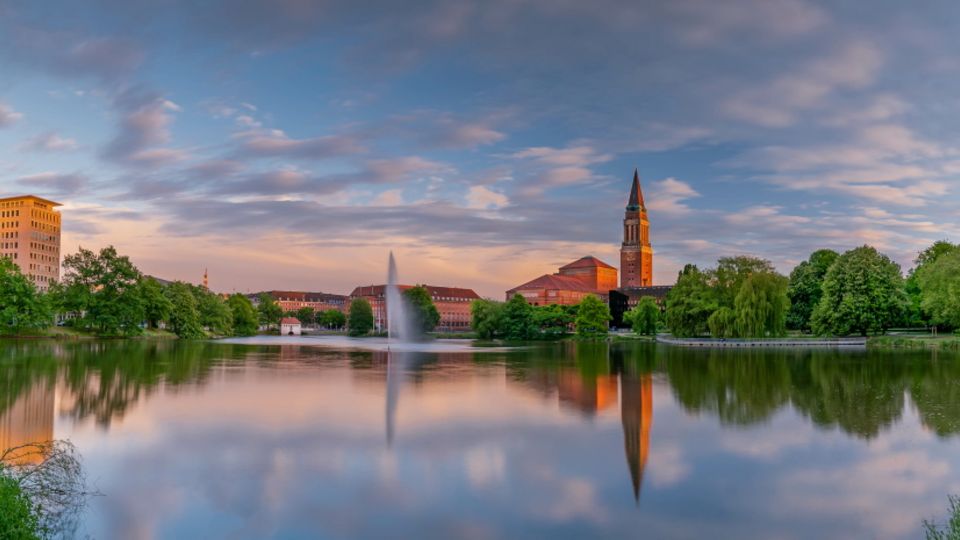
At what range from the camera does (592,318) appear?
321 feet

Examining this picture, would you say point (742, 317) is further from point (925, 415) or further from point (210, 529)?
point (210, 529)

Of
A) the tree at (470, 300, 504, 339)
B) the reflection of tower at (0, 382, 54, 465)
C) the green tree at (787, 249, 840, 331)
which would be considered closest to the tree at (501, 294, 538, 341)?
the tree at (470, 300, 504, 339)

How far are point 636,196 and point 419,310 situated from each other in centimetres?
10088

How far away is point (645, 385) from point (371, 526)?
70.9 ft

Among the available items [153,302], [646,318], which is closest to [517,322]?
[646,318]

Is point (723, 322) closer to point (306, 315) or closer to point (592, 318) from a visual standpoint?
point (592, 318)

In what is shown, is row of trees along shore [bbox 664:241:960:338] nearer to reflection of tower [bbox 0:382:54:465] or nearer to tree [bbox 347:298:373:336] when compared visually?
reflection of tower [bbox 0:382:54:465]

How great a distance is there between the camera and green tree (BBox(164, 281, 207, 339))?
84.7 meters

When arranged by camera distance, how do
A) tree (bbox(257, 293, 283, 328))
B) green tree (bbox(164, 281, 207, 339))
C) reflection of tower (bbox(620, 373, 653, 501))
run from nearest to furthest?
reflection of tower (bbox(620, 373, 653, 501)), green tree (bbox(164, 281, 207, 339)), tree (bbox(257, 293, 283, 328))

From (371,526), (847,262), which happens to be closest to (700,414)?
(371,526)

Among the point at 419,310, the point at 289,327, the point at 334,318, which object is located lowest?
the point at 289,327

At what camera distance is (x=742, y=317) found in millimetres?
63969

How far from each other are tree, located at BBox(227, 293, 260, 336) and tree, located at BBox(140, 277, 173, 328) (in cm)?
2993

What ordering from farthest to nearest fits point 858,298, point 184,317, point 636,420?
point 184,317, point 858,298, point 636,420
